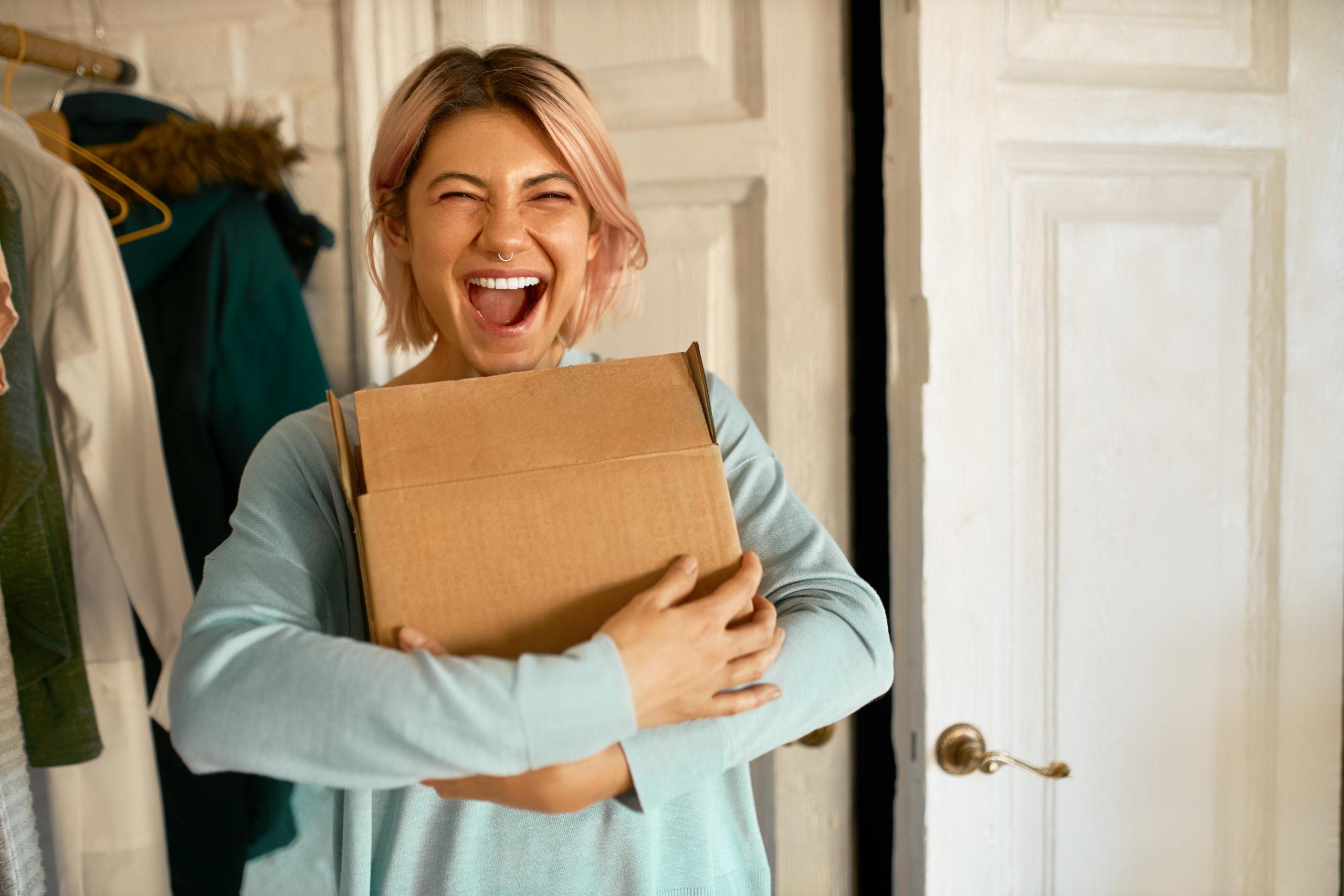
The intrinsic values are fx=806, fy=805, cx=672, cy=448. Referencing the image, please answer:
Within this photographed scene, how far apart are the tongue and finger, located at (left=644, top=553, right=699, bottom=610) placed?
1.23 feet

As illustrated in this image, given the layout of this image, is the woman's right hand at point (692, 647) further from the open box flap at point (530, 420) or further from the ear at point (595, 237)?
the ear at point (595, 237)

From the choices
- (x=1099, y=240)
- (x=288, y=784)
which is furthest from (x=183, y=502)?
(x=1099, y=240)

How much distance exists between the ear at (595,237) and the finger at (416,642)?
1.70ft

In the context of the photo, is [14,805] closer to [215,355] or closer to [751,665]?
[215,355]

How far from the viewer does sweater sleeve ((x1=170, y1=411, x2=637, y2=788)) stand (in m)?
0.54

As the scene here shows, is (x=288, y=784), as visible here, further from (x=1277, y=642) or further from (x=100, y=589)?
(x=1277, y=642)

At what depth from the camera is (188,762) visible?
59 centimetres

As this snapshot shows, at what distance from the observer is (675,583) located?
61 centimetres

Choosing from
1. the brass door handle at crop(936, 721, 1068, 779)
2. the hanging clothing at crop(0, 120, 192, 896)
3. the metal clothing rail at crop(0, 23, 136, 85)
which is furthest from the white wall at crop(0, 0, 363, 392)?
the brass door handle at crop(936, 721, 1068, 779)

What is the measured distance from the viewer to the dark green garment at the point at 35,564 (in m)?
0.92

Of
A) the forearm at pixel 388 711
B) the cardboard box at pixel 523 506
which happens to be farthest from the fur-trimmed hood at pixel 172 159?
the forearm at pixel 388 711

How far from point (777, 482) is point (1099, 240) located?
2.16ft

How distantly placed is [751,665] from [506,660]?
19cm

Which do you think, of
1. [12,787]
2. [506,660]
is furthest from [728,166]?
[12,787]
